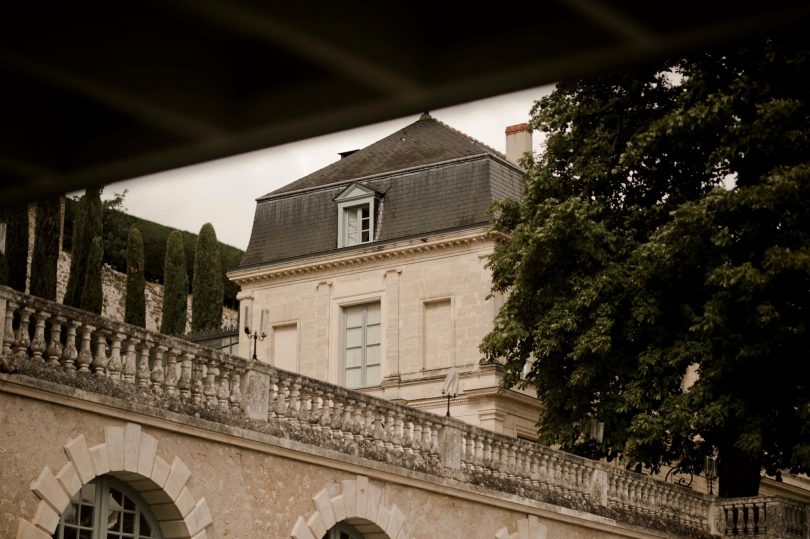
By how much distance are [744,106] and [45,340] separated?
12923 millimetres

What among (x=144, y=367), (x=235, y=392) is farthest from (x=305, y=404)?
(x=144, y=367)

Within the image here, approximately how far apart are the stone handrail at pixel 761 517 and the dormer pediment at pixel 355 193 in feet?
42.5

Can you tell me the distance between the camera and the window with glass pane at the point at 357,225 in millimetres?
31531

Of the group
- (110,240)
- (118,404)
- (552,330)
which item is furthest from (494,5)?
(110,240)

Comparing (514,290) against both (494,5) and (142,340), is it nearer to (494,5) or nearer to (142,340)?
(142,340)

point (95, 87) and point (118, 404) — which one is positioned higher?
point (118, 404)

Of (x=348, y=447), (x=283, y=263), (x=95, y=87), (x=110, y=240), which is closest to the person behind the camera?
(x=95, y=87)

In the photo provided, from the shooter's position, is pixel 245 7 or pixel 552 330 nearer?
pixel 245 7

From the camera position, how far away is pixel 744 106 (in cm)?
2131

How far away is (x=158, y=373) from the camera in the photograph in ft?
43.9

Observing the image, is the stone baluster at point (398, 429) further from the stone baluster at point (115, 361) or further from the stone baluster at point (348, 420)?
the stone baluster at point (115, 361)

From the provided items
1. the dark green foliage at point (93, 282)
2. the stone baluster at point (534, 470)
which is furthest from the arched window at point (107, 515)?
the dark green foliage at point (93, 282)

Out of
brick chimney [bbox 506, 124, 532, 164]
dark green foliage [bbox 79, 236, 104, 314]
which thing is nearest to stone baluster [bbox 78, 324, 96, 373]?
brick chimney [bbox 506, 124, 532, 164]

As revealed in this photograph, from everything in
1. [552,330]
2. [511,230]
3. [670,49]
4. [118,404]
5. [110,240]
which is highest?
[110,240]
